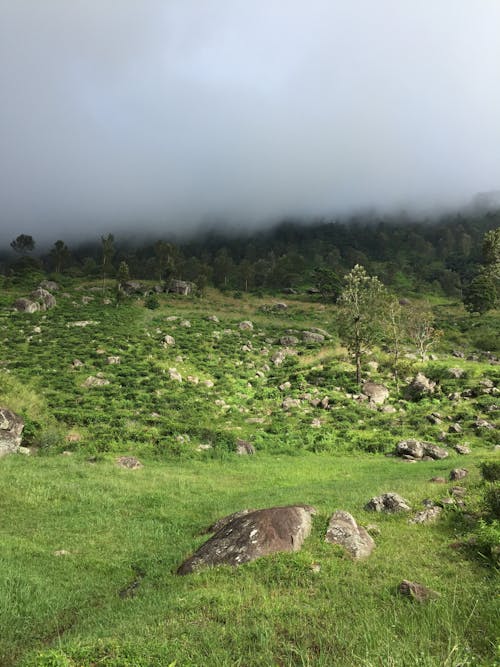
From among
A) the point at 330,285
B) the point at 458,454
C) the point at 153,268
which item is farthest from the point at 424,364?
the point at 153,268

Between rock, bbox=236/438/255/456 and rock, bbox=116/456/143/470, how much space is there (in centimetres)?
713

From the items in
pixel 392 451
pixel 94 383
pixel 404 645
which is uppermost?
pixel 404 645

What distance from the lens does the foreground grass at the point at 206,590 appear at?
534cm

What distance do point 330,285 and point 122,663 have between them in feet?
356

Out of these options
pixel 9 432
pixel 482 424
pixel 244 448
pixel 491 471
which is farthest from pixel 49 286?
pixel 491 471

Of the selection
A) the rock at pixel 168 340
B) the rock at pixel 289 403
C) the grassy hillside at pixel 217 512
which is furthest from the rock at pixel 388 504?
the rock at pixel 168 340

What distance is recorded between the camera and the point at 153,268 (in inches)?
5428

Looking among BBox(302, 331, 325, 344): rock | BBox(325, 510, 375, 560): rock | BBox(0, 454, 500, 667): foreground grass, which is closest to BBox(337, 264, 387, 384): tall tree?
BBox(302, 331, 325, 344): rock

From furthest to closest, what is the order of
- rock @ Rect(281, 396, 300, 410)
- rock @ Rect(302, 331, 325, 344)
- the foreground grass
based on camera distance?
1. rock @ Rect(302, 331, 325, 344)
2. rock @ Rect(281, 396, 300, 410)
3. the foreground grass

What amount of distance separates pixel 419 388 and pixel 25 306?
62.1m

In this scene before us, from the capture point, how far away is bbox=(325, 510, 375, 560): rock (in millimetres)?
9609

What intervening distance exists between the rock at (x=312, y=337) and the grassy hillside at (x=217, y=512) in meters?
15.7

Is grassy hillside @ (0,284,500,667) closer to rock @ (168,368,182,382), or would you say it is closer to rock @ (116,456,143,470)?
rock @ (168,368,182,382)

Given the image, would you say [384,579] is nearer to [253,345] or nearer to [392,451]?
[392,451]
